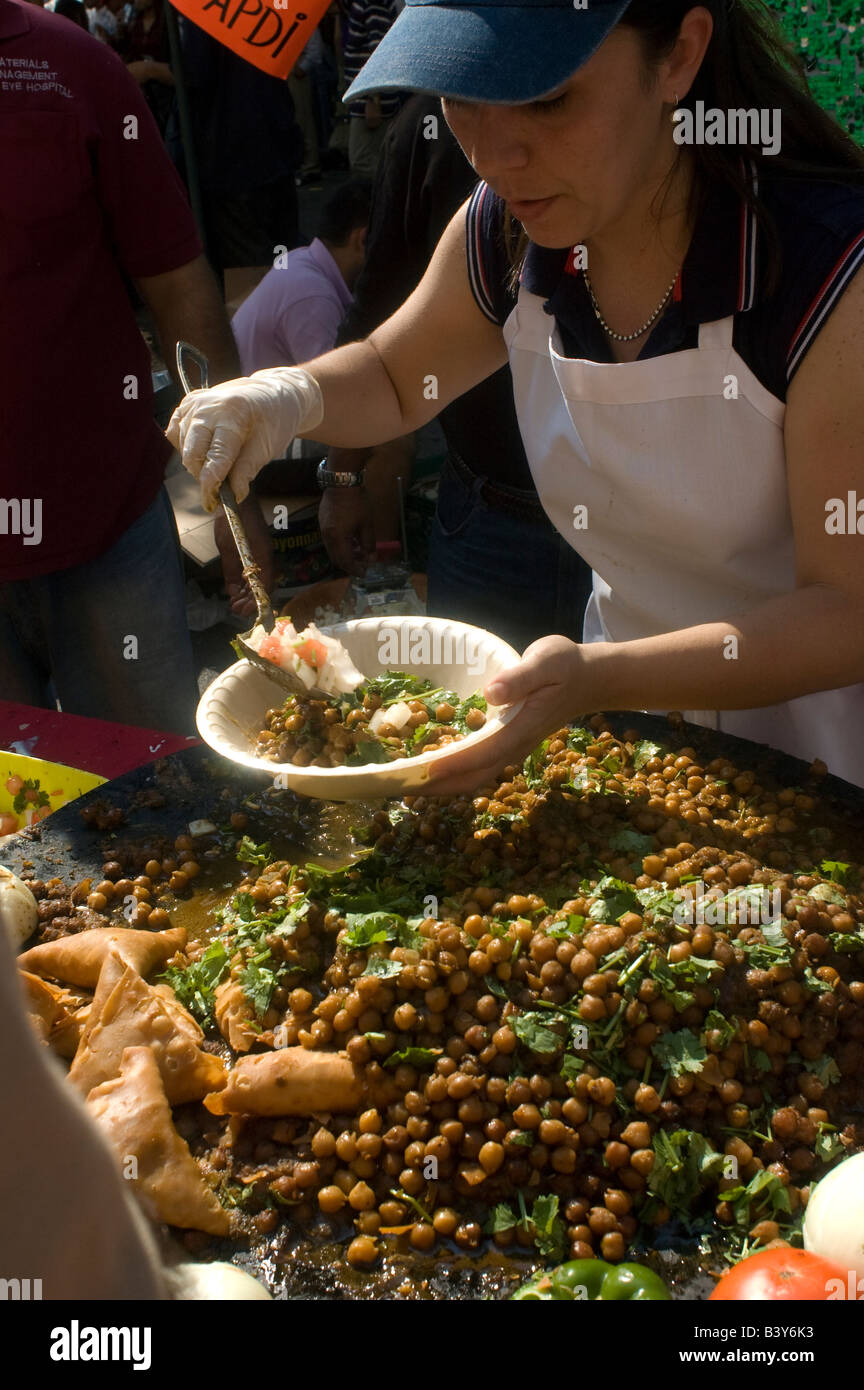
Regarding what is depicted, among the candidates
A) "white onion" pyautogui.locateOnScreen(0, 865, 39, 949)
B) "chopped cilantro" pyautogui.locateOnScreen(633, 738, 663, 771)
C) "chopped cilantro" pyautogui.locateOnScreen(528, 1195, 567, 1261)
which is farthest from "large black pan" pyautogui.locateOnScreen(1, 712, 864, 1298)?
"chopped cilantro" pyautogui.locateOnScreen(528, 1195, 567, 1261)

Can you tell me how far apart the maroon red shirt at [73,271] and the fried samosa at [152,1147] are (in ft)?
6.62

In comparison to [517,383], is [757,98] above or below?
above

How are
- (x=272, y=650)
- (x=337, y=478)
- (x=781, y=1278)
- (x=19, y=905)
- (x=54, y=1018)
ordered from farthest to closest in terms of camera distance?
(x=337, y=478) → (x=272, y=650) → (x=19, y=905) → (x=54, y=1018) → (x=781, y=1278)

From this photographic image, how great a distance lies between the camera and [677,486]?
2434mm

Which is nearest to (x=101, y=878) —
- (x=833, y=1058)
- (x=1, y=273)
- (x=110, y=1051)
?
(x=110, y=1051)

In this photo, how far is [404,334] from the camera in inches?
115

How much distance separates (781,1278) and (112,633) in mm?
2816

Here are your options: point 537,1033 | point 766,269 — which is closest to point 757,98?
point 766,269

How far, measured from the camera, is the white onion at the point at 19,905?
7.20 feet

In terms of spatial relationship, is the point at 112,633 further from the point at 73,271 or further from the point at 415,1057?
the point at 415,1057

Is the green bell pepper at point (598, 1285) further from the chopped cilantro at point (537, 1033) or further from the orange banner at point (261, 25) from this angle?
the orange banner at point (261, 25)

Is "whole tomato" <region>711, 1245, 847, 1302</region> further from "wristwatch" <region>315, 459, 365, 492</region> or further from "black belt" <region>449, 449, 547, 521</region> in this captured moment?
"wristwatch" <region>315, 459, 365, 492</region>

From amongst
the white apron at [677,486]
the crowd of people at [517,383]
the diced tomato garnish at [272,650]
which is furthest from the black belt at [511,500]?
the diced tomato garnish at [272,650]

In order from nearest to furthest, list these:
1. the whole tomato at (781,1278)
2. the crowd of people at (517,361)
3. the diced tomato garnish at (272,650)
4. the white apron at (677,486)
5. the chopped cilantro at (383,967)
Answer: the whole tomato at (781,1278), the chopped cilantro at (383,967), the crowd of people at (517,361), the white apron at (677,486), the diced tomato garnish at (272,650)
